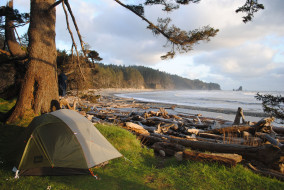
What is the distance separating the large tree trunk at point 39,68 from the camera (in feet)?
22.4

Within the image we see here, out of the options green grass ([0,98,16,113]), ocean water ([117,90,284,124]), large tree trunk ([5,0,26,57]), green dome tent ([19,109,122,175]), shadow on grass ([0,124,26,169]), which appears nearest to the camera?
green dome tent ([19,109,122,175])

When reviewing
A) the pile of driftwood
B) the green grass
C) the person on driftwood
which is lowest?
the pile of driftwood

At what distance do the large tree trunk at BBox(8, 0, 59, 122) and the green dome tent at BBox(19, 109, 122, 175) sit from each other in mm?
2647

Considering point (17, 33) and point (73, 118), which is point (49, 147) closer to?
point (73, 118)

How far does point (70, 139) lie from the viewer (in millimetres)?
4652

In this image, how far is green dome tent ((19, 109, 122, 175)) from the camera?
4.41 meters

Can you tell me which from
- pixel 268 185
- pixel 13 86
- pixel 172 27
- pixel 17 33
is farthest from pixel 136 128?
pixel 17 33

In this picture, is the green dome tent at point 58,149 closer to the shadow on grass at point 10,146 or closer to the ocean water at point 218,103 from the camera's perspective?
the shadow on grass at point 10,146

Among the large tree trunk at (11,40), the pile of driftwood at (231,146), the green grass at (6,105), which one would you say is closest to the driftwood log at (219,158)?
the pile of driftwood at (231,146)

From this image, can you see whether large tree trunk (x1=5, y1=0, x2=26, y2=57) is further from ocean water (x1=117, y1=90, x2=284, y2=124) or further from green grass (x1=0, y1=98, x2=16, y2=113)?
ocean water (x1=117, y1=90, x2=284, y2=124)

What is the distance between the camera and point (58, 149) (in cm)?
454

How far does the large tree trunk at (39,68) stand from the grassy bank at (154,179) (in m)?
2.96

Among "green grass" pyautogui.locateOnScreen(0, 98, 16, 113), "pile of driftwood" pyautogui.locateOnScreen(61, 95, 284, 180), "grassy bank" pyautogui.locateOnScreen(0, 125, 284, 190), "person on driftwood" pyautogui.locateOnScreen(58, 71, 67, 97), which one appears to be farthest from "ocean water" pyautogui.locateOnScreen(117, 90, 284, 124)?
"green grass" pyautogui.locateOnScreen(0, 98, 16, 113)

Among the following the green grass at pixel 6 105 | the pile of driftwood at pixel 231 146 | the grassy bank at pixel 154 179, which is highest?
the green grass at pixel 6 105
